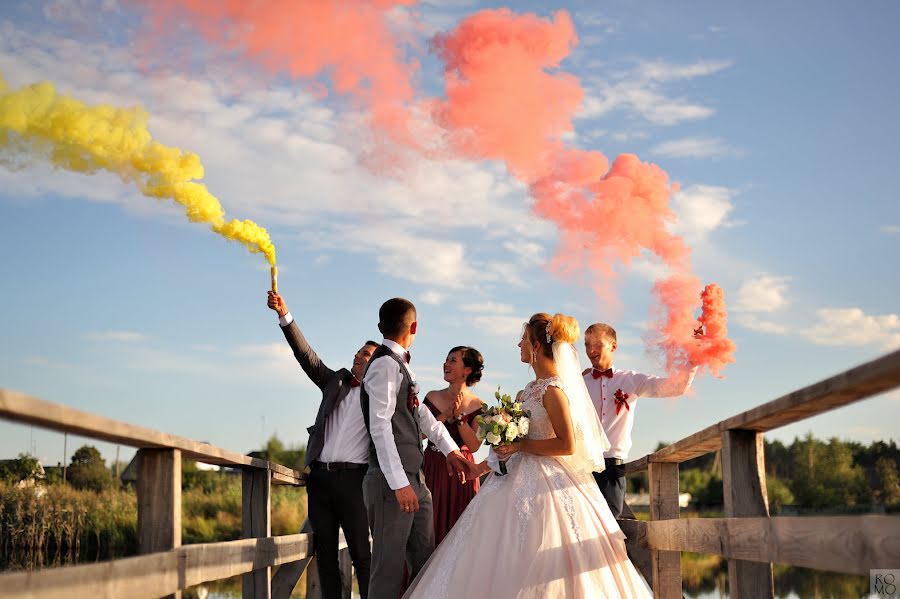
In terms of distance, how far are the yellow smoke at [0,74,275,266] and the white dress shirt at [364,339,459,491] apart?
2813 mm

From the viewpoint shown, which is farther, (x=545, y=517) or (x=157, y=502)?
(x=545, y=517)

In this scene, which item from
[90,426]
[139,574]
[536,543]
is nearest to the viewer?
[90,426]

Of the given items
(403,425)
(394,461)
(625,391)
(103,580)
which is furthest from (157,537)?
(625,391)

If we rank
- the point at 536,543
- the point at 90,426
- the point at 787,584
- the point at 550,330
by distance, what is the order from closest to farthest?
the point at 90,426
the point at 536,543
the point at 550,330
the point at 787,584

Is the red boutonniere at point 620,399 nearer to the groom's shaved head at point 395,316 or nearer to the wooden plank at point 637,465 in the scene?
the wooden plank at point 637,465

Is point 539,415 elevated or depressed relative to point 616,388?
depressed

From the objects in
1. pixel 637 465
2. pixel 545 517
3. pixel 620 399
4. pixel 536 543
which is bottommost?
pixel 536 543

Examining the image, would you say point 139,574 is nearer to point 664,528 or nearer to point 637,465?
point 664,528

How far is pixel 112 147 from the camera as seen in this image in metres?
8.88

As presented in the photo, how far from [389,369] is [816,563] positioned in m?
3.12

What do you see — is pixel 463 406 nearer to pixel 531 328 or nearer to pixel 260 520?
pixel 531 328

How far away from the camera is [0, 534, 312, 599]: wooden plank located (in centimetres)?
246

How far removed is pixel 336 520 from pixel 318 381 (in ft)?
3.55

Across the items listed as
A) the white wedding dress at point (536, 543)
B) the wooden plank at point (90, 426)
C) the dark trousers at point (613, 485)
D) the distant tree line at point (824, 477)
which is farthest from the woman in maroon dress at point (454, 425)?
the distant tree line at point (824, 477)
